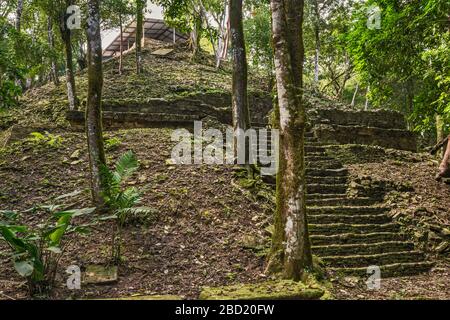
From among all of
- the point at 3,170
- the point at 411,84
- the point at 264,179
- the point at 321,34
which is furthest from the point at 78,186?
the point at 321,34

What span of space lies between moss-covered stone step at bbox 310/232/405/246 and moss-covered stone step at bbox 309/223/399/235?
5.8 inches

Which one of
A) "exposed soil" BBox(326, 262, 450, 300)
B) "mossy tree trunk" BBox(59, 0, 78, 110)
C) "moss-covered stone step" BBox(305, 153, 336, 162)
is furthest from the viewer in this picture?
"mossy tree trunk" BBox(59, 0, 78, 110)

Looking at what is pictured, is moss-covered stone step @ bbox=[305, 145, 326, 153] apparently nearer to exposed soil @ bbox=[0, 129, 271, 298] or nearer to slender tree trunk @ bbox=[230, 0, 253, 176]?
slender tree trunk @ bbox=[230, 0, 253, 176]

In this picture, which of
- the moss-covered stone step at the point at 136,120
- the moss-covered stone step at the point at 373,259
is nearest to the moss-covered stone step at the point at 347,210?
the moss-covered stone step at the point at 373,259

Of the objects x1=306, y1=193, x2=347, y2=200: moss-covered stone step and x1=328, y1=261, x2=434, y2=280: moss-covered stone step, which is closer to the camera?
x1=328, y1=261, x2=434, y2=280: moss-covered stone step

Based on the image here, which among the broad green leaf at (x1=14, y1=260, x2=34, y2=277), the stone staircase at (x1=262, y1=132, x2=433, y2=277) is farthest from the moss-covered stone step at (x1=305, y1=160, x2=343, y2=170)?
the broad green leaf at (x1=14, y1=260, x2=34, y2=277)

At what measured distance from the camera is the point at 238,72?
750 centimetres

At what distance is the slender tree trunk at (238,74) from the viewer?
7.51 meters

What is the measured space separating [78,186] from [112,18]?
40.5 ft

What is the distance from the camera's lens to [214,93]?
13.6 meters

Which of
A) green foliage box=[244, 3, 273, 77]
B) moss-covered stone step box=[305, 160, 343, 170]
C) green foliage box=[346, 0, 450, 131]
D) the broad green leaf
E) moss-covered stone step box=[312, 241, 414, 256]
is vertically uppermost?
green foliage box=[244, 3, 273, 77]

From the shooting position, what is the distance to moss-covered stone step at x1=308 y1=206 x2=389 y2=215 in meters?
6.95

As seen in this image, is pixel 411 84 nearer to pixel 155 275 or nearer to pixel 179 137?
pixel 179 137

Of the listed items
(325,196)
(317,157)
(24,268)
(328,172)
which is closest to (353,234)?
(325,196)
